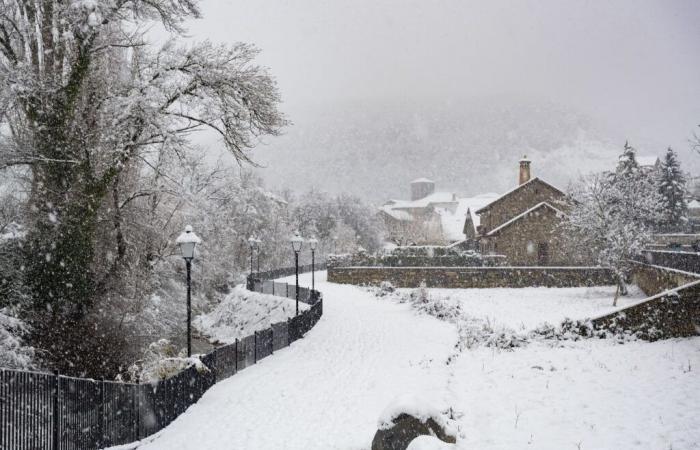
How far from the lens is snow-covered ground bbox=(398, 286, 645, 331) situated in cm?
2109

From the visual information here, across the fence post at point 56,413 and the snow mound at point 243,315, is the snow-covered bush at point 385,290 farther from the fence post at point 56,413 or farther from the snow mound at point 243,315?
the fence post at point 56,413

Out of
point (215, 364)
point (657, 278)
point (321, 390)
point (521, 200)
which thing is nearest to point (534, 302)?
point (657, 278)

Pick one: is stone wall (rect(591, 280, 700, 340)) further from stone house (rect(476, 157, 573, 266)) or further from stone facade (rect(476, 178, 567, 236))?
stone facade (rect(476, 178, 567, 236))

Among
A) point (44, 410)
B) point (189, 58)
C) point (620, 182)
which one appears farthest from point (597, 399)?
point (620, 182)

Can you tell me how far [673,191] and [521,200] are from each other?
2199cm

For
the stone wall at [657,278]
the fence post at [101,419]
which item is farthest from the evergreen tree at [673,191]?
the fence post at [101,419]

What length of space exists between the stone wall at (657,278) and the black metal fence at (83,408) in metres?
18.4

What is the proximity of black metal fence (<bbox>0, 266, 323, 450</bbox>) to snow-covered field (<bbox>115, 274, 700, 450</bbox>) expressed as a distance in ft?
1.39

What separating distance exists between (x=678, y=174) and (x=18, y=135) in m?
60.8

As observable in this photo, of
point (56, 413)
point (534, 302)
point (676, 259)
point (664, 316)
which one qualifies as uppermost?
point (676, 259)

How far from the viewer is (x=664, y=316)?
1427 centimetres

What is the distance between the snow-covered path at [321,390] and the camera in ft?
28.2

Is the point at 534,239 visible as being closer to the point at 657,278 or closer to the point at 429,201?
the point at 657,278

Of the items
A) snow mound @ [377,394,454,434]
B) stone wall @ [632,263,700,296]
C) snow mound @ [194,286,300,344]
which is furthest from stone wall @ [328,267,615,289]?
snow mound @ [377,394,454,434]
